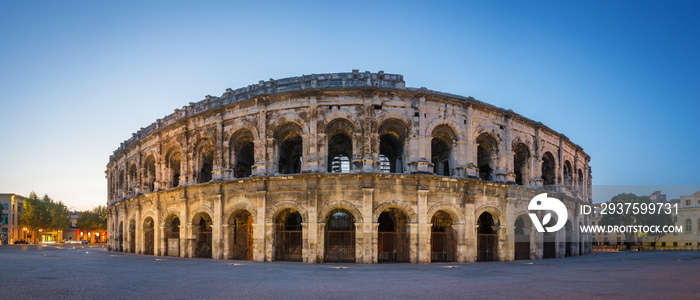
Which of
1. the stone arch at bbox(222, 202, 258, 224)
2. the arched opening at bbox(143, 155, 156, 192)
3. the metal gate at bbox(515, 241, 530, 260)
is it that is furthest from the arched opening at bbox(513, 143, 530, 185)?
the arched opening at bbox(143, 155, 156, 192)

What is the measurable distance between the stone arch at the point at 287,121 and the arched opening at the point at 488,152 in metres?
9.26

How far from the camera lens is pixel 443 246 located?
25.5 metres

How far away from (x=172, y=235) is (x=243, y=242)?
19.1 feet

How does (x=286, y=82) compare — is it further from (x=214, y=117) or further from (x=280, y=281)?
(x=280, y=281)

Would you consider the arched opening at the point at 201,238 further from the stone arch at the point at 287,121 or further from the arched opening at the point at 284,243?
the stone arch at the point at 287,121

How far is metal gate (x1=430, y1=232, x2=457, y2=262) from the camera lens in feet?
81.8

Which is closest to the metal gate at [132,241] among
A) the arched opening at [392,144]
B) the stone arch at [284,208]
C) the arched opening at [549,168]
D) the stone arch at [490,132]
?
the stone arch at [284,208]

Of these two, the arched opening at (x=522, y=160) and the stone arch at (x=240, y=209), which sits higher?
the arched opening at (x=522, y=160)

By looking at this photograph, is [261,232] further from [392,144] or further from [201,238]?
[392,144]

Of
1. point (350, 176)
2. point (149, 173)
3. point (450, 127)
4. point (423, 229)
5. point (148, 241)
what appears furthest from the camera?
point (149, 173)

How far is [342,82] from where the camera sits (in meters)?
25.0

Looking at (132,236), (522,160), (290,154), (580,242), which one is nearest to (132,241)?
(132,236)

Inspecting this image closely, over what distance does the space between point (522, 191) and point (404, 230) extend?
7492mm

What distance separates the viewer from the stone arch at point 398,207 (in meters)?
23.3
